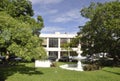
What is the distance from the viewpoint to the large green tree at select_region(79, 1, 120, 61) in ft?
113

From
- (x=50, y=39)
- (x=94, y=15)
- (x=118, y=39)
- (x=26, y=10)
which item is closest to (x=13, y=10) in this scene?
(x=26, y=10)

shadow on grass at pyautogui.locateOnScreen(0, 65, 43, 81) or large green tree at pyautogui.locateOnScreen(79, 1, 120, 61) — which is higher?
large green tree at pyautogui.locateOnScreen(79, 1, 120, 61)

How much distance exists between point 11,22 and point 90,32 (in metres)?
22.4

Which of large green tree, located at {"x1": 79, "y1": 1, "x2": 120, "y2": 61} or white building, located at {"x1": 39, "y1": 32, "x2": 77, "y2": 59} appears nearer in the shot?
large green tree, located at {"x1": 79, "y1": 1, "x2": 120, "y2": 61}

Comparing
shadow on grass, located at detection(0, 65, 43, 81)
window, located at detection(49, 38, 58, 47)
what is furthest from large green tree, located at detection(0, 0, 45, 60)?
window, located at detection(49, 38, 58, 47)

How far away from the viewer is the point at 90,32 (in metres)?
38.8

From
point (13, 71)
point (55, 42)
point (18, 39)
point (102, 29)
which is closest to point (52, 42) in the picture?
point (55, 42)

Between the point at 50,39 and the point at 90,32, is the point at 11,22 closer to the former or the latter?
the point at 90,32

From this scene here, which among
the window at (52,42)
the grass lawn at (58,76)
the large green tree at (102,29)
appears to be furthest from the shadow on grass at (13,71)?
the window at (52,42)

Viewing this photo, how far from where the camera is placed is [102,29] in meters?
36.1

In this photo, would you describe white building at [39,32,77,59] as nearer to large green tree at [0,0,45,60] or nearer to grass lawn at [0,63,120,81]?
grass lawn at [0,63,120,81]

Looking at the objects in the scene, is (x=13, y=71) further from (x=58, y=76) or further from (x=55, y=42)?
(x=55, y=42)

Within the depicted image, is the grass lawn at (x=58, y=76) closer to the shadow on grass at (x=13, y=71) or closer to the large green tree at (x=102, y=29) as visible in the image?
the shadow on grass at (x=13, y=71)

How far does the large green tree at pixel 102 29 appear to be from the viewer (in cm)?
3439
